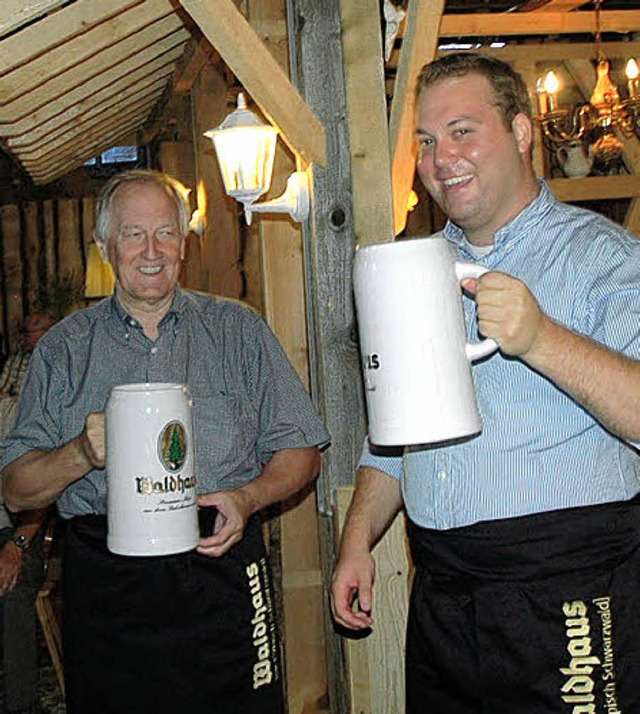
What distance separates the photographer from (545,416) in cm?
190

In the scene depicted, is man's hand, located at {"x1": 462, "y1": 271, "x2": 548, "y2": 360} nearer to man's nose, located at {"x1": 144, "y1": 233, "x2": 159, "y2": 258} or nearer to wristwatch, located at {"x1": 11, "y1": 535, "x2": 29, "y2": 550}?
man's nose, located at {"x1": 144, "y1": 233, "x2": 159, "y2": 258}

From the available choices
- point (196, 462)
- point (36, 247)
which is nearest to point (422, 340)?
point (196, 462)

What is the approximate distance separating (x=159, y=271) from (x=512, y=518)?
1039 millimetres

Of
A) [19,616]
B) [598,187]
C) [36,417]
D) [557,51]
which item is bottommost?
[19,616]

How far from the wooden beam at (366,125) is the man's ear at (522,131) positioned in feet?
2.78

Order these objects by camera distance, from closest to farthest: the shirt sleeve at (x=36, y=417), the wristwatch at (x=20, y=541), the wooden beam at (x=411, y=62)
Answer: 1. the shirt sleeve at (x=36, y=417)
2. the wooden beam at (x=411, y=62)
3. the wristwatch at (x=20, y=541)

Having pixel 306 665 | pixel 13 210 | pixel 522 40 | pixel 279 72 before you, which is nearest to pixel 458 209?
pixel 279 72

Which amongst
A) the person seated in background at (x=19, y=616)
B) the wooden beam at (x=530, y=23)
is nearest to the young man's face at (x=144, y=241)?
the person seated in background at (x=19, y=616)

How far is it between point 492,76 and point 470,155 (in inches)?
7.1

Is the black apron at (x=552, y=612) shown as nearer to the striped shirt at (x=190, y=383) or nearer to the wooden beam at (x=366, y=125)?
the striped shirt at (x=190, y=383)

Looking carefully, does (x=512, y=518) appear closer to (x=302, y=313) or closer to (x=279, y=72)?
(x=279, y=72)

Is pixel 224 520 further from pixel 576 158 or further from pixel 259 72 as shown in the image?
pixel 576 158

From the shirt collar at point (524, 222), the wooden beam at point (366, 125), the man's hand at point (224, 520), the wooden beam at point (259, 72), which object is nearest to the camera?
the shirt collar at point (524, 222)

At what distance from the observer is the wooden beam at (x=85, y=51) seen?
4.11m
